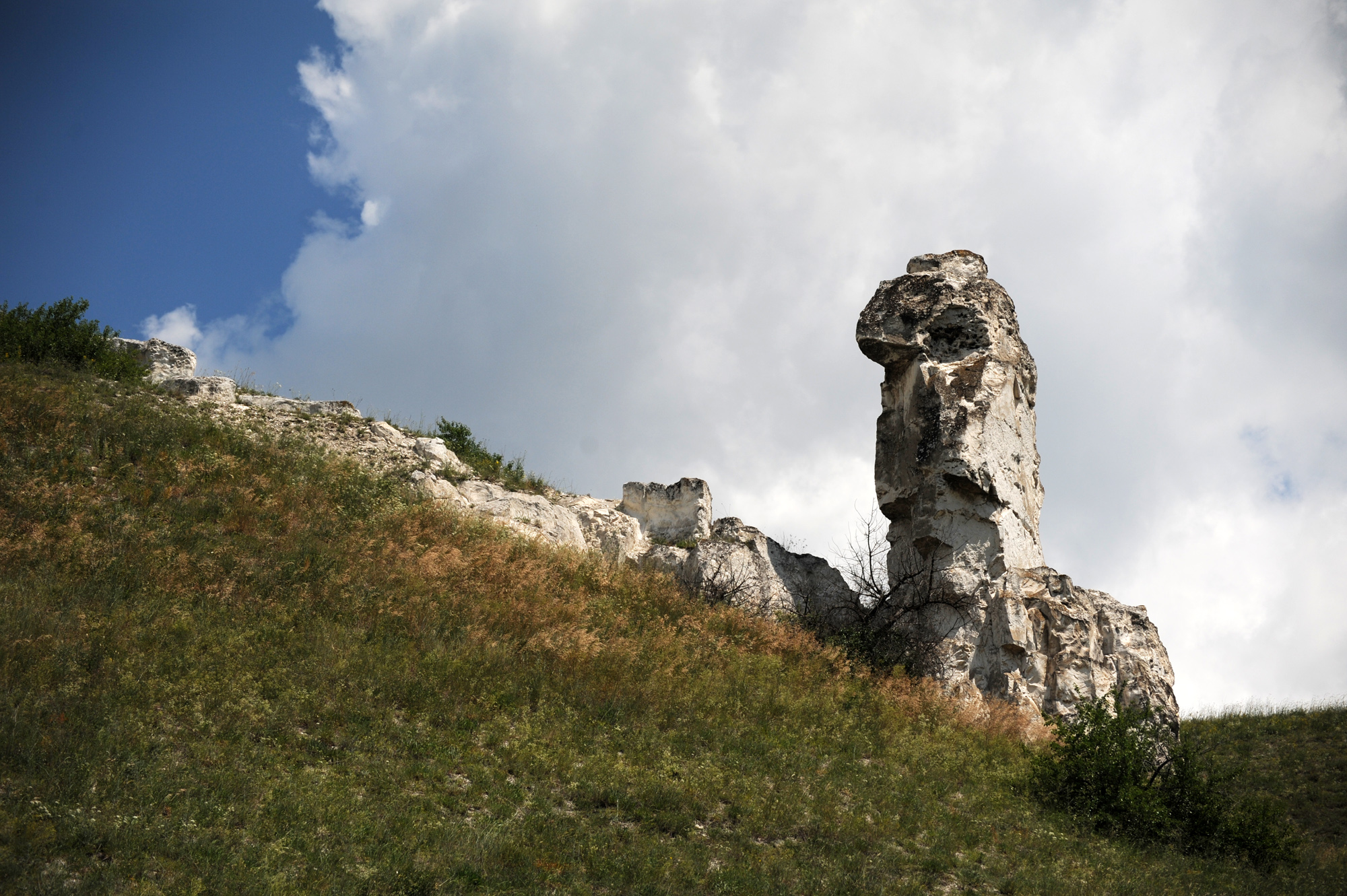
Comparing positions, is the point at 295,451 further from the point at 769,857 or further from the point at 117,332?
the point at 769,857

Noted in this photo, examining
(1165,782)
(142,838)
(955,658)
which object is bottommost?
(142,838)

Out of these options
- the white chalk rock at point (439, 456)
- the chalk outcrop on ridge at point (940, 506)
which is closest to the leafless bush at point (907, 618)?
the chalk outcrop on ridge at point (940, 506)

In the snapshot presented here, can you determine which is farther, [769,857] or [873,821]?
[873,821]

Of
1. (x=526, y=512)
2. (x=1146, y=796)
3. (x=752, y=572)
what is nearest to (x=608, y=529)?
(x=526, y=512)

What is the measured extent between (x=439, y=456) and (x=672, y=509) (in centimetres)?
540

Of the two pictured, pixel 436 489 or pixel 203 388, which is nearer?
pixel 436 489

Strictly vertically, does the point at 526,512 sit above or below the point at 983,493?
below

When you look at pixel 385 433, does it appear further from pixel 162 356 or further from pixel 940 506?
pixel 940 506

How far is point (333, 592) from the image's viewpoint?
9.88 meters

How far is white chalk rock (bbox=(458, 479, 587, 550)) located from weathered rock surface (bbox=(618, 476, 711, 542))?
2.56 m

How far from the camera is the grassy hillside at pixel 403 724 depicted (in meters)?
5.72

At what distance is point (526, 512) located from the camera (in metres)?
16.3

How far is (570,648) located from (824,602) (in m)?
7.41

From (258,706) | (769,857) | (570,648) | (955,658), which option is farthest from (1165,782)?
(258,706)
